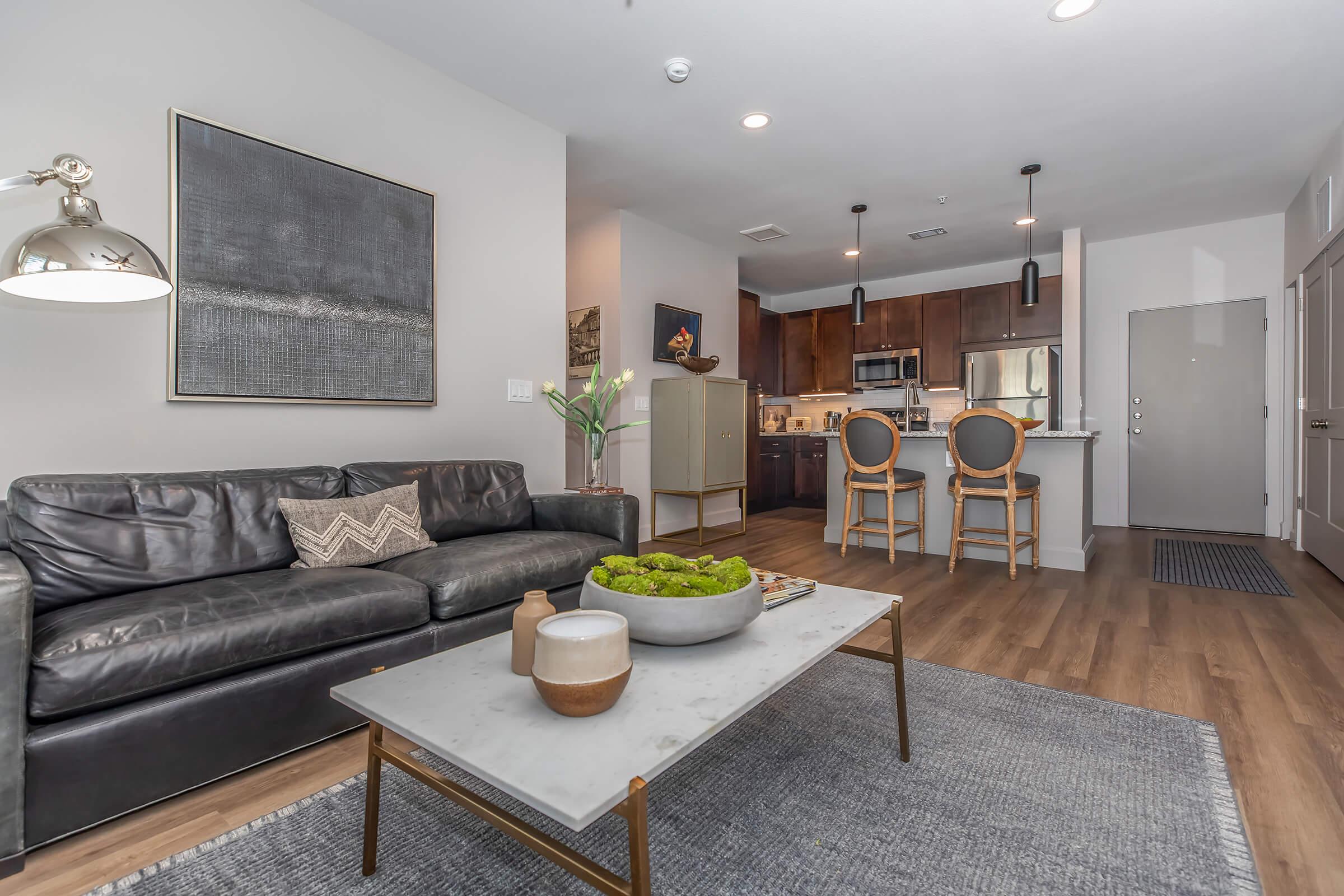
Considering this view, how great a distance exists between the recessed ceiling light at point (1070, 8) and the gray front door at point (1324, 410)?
2362mm

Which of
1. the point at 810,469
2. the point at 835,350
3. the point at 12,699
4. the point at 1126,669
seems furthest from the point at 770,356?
the point at 12,699

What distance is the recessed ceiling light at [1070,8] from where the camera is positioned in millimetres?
2449

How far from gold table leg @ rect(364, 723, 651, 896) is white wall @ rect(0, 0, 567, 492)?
169cm

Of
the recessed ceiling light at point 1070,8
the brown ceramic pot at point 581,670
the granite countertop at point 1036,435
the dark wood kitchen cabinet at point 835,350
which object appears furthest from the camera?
the dark wood kitchen cabinet at point 835,350

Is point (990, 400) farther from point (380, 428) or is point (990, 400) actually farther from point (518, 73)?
point (380, 428)

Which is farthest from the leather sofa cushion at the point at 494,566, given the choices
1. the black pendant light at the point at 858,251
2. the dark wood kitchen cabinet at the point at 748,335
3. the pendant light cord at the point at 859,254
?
the dark wood kitchen cabinet at the point at 748,335

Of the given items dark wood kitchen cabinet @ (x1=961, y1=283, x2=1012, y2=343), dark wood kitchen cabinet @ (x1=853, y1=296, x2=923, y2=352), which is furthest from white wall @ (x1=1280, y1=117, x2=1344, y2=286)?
dark wood kitchen cabinet @ (x1=853, y1=296, x2=923, y2=352)

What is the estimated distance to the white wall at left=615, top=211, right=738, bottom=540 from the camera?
4.96 metres

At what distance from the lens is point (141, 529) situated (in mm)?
1829

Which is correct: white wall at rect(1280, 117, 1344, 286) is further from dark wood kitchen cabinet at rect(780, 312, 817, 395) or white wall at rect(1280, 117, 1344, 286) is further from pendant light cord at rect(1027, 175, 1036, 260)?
dark wood kitchen cabinet at rect(780, 312, 817, 395)

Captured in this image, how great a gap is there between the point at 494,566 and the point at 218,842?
101 cm

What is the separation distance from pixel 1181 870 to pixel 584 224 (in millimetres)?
4985

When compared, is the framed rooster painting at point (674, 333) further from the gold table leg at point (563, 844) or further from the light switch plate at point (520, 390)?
the gold table leg at point (563, 844)

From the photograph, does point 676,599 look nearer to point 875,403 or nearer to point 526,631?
point 526,631
